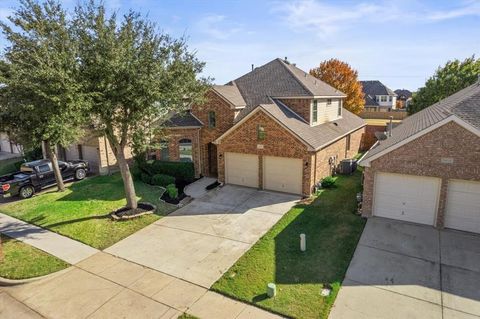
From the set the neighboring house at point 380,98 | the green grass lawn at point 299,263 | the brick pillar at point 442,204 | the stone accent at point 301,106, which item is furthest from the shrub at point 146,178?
the neighboring house at point 380,98

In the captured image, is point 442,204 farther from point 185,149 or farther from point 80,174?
point 80,174

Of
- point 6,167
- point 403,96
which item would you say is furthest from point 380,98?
point 6,167

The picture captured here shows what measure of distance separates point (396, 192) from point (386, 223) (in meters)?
1.49

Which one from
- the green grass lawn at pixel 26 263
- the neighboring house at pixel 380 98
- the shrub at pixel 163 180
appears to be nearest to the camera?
the green grass lawn at pixel 26 263

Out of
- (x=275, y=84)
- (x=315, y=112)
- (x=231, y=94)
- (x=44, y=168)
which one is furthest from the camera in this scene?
(x=275, y=84)

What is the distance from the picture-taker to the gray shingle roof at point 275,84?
21297 mm

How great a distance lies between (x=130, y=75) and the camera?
1298 cm

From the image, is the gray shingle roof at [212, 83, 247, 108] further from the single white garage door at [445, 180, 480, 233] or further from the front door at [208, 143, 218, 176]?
the single white garage door at [445, 180, 480, 233]

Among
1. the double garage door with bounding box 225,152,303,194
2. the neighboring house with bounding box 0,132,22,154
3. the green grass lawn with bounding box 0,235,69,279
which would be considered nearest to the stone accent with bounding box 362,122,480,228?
the double garage door with bounding box 225,152,303,194

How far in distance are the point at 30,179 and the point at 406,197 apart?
853 inches

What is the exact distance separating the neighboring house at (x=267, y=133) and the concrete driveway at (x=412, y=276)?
6.07 meters

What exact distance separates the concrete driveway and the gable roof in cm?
648

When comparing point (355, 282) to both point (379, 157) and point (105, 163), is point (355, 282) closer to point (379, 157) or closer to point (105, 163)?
point (379, 157)

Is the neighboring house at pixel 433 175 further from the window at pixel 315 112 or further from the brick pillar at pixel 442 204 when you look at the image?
the window at pixel 315 112
